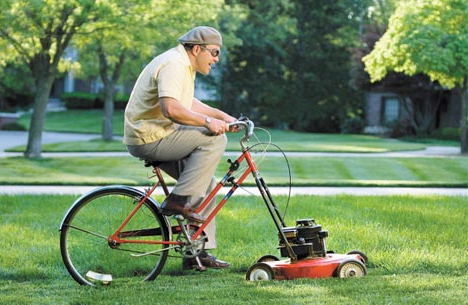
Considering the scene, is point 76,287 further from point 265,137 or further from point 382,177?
point 265,137

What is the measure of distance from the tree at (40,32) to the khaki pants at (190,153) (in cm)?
1208

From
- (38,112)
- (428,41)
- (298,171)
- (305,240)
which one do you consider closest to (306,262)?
(305,240)

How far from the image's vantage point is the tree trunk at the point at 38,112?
2178cm

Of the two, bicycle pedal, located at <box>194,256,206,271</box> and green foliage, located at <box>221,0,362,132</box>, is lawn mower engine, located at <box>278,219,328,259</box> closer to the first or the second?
bicycle pedal, located at <box>194,256,206,271</box>

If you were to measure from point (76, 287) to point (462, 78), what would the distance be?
2047cm

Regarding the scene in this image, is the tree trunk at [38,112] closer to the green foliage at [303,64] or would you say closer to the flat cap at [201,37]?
the flat cap at [201,37]

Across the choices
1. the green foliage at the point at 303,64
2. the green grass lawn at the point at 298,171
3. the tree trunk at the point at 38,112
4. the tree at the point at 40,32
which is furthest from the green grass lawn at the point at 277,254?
the green foliage at the point at 303,64

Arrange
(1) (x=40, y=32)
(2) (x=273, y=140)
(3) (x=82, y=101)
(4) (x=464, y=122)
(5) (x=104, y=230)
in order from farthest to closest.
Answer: (3) (x=82, y=101)
(2) (x=273, y=140)
(4) (x=464, y=122)
(1) (x=40, y=32)
(5) (x=104, y=230)

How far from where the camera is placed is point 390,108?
4303cm

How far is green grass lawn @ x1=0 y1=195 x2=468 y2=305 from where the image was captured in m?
6.12

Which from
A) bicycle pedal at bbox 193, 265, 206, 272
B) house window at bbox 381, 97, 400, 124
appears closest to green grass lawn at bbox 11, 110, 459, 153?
house window at bbox 381, 97, 400, 124

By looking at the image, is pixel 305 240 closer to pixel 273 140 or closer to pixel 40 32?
pixel 40 32

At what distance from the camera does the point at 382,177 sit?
17734 millimetres

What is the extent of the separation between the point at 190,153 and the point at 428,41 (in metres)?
18.2
